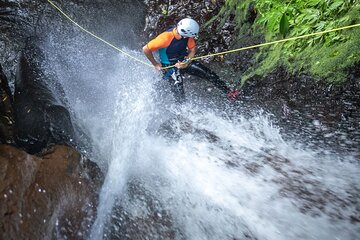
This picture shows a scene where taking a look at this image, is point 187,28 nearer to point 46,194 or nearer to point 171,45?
point 171,45

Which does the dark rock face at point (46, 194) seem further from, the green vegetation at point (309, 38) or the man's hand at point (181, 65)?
the green vegetation at point (309, 38)

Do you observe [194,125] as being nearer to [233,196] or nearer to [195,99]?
[195,99]

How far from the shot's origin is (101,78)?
8.51 meters

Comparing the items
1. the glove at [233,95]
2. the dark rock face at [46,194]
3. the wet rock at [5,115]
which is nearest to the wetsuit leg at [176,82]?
the glove at [233,95]

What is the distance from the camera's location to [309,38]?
5.54 meters

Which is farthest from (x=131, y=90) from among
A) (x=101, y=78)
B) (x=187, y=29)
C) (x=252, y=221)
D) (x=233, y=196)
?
(x=252, y=221)

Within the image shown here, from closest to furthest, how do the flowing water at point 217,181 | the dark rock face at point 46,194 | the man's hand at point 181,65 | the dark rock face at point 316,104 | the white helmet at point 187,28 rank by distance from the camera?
1. the dark rock face at point 46,194
2. the flowing water at point 217,181
3. the dark rock face at point 316,104
4. the white helmet at point 187,28
5. the man's hand at point 181,65

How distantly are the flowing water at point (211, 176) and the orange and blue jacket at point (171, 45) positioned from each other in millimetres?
1131

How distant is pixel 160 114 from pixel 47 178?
11.2 feet

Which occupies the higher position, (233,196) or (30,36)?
(30,36)

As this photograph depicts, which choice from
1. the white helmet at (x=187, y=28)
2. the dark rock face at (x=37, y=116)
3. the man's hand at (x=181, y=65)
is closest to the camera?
the dark rock face at (x=37, y=116)

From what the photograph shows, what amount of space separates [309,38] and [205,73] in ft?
6.76

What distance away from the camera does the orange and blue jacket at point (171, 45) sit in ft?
18.8

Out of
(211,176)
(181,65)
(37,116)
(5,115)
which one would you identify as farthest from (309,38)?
(5,115)
